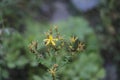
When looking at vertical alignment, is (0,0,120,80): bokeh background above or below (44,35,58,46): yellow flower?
above

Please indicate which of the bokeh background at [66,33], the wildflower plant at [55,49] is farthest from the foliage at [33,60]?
the wildflower plant at [55,49]

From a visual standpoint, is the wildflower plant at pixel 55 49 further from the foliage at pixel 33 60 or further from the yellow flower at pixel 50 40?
the foliage at pixel 33 60

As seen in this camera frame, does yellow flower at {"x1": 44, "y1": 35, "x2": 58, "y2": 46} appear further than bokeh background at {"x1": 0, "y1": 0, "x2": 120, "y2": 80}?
No

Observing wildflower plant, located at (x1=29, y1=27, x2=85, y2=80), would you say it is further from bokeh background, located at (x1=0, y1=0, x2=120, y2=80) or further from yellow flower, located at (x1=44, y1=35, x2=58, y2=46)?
bokeh background, located at (x1=0, y1=0, x2=120, y2=80)

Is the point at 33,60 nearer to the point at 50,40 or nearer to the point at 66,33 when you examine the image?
the point at 66,33

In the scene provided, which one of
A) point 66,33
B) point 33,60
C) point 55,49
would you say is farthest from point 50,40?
point 66,33

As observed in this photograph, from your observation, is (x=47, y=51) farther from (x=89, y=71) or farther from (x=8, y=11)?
(x=8, y=11)

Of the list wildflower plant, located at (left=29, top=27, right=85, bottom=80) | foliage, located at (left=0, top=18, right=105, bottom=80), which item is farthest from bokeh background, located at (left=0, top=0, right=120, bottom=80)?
wildflower plant, located at (left=29, top=27, right=85, bottom=80)
